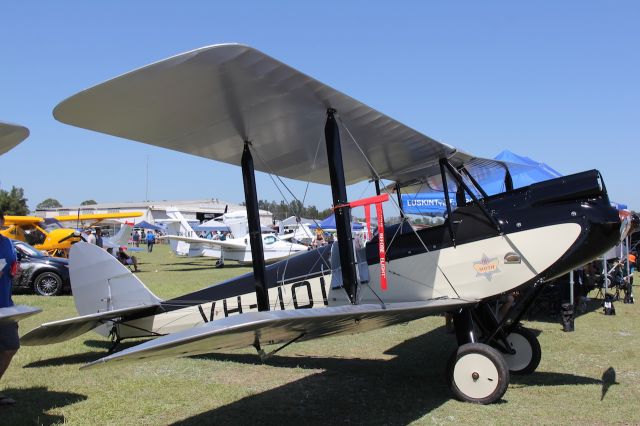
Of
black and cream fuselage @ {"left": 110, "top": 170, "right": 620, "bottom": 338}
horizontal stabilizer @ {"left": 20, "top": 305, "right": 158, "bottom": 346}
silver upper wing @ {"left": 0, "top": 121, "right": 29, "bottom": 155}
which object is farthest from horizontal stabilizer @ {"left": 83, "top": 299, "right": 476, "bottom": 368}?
silver upper wing @ {"left": 0, "top": 121, "right": 29, "bottom": 155}

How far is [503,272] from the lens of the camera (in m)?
4.89

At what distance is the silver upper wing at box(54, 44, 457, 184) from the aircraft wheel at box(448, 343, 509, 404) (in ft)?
7.14

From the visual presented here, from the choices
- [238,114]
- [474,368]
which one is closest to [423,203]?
[474,368]

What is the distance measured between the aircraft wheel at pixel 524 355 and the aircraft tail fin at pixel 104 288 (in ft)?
13.3

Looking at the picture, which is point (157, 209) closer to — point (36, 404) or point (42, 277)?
point (42, 277)

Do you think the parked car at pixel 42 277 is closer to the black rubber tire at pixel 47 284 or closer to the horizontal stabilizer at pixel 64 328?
the black rubber tire at pixel 47 284

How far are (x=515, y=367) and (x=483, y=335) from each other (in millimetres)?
478

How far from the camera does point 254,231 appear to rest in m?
5.08

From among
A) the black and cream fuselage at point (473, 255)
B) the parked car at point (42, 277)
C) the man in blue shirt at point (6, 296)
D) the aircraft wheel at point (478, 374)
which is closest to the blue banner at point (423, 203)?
the black and cream fuselage at point (473, 255)

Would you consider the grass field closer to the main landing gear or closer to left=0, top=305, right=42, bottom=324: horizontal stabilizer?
the main landing gear

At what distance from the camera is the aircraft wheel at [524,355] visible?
5.58 m

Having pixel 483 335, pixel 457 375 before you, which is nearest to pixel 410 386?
pixel 457 375

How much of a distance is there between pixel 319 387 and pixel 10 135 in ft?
11.2

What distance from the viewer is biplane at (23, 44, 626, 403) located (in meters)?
3.72
